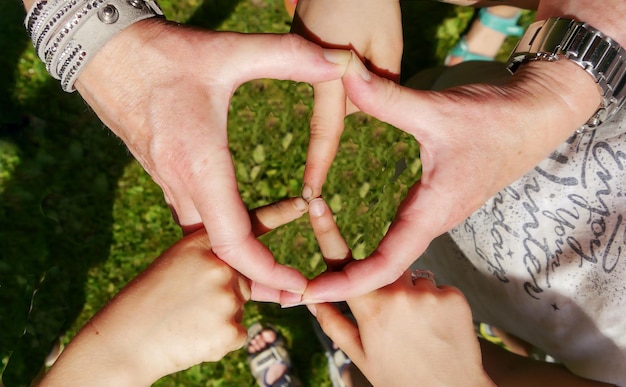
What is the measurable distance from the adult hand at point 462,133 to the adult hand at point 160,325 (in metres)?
0.46

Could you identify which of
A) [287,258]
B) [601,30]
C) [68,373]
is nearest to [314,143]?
[601,30]

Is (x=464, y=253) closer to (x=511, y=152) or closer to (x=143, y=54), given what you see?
(x=511, y=152)

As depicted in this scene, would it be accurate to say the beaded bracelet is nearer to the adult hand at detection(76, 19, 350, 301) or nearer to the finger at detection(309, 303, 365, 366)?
the adult hand at detection(76, 19, 350, 301)

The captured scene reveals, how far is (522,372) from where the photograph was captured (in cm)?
236

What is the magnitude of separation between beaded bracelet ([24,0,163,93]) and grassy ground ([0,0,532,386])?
174cm

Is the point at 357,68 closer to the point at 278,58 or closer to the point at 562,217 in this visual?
the point at 278,58

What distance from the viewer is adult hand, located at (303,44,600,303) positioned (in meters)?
1.72

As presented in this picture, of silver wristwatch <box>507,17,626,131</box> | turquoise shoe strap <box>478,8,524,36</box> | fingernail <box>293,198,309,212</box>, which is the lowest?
fingernail <box>293,198,309,212</box>

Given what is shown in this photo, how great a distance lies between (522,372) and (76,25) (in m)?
2.17

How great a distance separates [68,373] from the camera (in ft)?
6.34

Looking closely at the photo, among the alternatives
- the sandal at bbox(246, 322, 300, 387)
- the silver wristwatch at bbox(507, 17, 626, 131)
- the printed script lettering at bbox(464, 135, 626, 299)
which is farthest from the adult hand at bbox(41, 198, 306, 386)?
the sandal at bbox(246, 322, 300, 387)

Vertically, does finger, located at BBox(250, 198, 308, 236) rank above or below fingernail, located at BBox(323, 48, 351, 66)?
below

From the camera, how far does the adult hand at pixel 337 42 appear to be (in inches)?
81.6

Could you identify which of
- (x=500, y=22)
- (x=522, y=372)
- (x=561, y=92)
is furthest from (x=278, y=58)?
(x=500, y=22)
